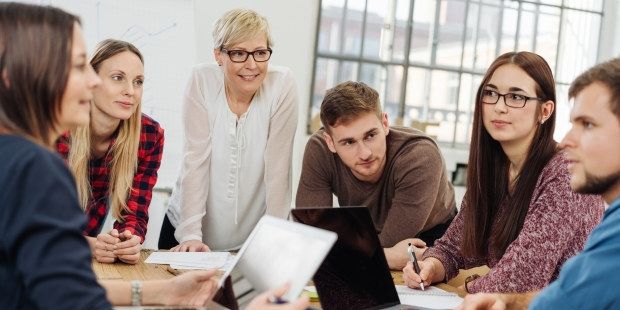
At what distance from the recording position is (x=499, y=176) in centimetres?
208

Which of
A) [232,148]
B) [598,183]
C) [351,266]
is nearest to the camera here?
[598,183]

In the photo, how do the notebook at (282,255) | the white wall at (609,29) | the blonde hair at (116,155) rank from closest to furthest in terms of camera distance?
the notebook at (282,255), the blonde hair at (116,155), the white wall at (609,29)

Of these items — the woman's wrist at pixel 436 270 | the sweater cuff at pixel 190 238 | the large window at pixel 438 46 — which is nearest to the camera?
the woman's wrist at pixel 436 270

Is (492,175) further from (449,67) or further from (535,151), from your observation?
(449,67)

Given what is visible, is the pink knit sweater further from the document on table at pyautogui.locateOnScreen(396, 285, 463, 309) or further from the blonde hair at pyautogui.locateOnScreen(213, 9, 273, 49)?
the blonde hair at pyautogui.locateOnScreen(213, 9, 273, 49)

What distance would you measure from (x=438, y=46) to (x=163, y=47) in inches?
111

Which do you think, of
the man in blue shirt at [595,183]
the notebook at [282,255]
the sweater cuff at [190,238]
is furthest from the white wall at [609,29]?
the notebook at [282,255]

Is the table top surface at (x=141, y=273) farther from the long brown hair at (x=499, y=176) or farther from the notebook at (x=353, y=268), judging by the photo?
the notebook at (x=353, y=268)

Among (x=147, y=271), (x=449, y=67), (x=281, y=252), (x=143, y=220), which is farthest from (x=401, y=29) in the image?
(x=281, y=252)

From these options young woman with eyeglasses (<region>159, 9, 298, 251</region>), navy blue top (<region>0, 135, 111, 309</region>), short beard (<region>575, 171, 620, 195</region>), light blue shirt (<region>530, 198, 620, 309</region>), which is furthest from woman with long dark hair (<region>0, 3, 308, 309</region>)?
young woman with eyeglasses (<region>159, 9, 298, 251</region>)

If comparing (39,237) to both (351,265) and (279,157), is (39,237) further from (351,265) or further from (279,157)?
(279,157)

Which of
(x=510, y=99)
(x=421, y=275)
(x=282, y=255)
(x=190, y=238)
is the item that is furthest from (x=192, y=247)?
(x=282, y=255)

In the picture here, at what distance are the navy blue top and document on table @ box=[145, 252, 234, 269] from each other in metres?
1.00

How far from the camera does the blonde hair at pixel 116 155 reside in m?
2.28
